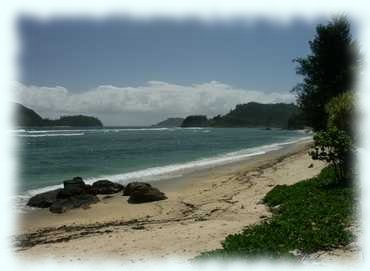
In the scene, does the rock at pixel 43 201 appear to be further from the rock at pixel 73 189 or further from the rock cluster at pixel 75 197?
the rock at pixel 73 189

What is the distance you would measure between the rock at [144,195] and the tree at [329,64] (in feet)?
58.4

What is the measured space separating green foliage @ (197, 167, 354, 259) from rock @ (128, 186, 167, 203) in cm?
634

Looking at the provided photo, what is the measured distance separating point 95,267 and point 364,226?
17.5 ft

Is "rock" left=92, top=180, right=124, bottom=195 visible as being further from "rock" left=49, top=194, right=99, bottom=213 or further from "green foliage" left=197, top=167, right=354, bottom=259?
"green foliage" left=197, top=167, right=354, bottom=259

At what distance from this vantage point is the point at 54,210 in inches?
639

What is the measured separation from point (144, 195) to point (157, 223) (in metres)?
4.54

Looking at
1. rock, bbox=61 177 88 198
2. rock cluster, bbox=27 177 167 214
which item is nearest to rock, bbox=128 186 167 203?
rock cluster, bbox=27 177 167 214

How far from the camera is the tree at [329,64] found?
97.3 ft

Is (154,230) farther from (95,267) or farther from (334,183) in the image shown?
(334,183)

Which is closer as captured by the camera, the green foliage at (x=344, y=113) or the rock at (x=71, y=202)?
the green foliage at (x=344, y=113)

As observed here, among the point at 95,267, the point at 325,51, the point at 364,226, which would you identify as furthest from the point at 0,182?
the point at 325,51

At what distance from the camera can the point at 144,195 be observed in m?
17.1

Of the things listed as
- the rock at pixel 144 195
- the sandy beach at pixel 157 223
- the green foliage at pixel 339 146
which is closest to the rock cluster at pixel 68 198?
the sandy beach at pixel 157 223

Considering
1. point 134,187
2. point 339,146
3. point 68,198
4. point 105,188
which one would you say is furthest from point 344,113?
point 68,198
